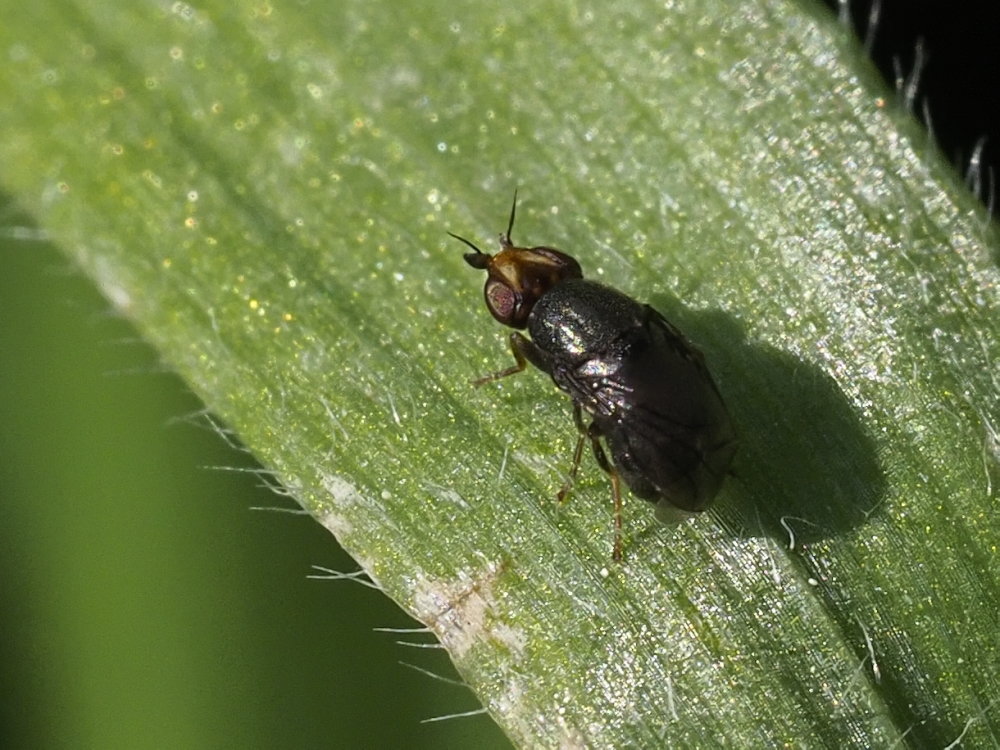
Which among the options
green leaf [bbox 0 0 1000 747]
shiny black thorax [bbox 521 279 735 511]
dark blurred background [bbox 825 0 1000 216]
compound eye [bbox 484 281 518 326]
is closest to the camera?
green leaf [bbox 0 0 1000 747]

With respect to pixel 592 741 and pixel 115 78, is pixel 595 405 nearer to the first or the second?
pixel 592 741

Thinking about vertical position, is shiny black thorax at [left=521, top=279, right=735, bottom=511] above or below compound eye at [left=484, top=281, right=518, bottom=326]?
below

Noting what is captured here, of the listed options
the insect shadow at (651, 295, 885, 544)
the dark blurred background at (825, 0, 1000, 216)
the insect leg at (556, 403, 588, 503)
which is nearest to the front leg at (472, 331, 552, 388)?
the insect leg at (556, 403, 588, 503)

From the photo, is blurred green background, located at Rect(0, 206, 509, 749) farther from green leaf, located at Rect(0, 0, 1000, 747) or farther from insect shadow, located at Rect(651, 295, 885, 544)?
insect shadow, located at Rect(651, 295, 885, 544)

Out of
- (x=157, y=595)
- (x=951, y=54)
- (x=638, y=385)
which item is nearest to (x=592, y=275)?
(x=638, y=385)

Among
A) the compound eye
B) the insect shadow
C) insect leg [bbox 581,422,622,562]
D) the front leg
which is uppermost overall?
the compound eye

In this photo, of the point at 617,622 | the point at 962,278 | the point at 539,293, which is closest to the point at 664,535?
the point at 617,622

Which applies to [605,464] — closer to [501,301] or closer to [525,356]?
[525,356]
